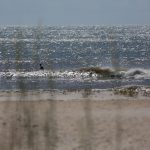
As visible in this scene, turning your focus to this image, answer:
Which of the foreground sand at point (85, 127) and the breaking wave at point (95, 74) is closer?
the foreground sand at point (85, 127)

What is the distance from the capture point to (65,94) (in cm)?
2020

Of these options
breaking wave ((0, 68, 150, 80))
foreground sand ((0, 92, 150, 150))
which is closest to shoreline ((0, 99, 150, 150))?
foreground sand ((0, 92, 150, 150))

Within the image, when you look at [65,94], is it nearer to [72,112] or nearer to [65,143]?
[72,112]

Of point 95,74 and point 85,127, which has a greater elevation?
point 95,74

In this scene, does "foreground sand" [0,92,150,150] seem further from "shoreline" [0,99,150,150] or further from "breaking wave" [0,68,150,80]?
"breaking wave" [0,68,150,80]

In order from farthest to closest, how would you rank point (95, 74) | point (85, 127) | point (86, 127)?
point (95, 74)
point (85, 127)
point (86, 127)

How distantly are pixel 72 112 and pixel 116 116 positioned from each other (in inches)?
50.5

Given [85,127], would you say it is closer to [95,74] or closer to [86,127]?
[86,127]

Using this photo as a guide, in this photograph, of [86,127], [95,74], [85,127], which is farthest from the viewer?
[95,74]

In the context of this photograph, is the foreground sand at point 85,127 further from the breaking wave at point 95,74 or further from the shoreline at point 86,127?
the breaking wave at point 95,74

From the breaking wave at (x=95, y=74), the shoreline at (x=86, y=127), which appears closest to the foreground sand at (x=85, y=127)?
the shoreline at (x=86, y=127)

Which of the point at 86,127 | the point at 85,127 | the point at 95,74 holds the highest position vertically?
the point at 95,74

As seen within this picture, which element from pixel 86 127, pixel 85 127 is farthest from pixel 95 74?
pixel 86 127

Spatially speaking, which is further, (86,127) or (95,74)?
(95,74)
